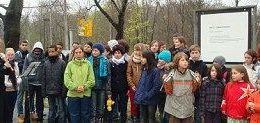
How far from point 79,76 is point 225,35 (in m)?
3.19

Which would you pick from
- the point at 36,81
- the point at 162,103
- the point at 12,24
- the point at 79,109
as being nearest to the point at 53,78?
the point at 36,81

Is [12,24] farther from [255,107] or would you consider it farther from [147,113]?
[255,107]

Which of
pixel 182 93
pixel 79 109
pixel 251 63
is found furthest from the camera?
pixel 79 109

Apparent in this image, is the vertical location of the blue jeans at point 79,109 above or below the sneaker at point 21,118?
above

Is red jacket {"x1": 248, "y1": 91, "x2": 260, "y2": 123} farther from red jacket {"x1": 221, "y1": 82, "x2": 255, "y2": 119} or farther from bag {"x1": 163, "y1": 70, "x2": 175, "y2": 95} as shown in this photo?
bag {"x1": 163, "y1": 70, "x2": 175, "y2": 95}

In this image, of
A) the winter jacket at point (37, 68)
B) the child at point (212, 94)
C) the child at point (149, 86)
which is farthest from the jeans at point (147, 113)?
the winter jacket at point (37, 68)

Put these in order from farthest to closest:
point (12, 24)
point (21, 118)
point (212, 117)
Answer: point (12, 24)
point (21, 118)
point (212, 117)

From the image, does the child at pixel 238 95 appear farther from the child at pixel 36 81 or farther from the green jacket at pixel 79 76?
the child at pixel 36 81

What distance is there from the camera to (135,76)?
30.9 ft

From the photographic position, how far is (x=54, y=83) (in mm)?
9430

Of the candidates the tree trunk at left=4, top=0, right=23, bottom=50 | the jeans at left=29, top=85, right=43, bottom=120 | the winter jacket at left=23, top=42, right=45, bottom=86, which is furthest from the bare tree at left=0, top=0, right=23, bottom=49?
the jeans at left=29, top=85, right=43, bottom=120

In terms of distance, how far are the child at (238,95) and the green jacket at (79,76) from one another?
283cm

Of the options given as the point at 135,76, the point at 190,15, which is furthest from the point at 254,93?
the point at 190,15

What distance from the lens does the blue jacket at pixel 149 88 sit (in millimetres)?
8695
